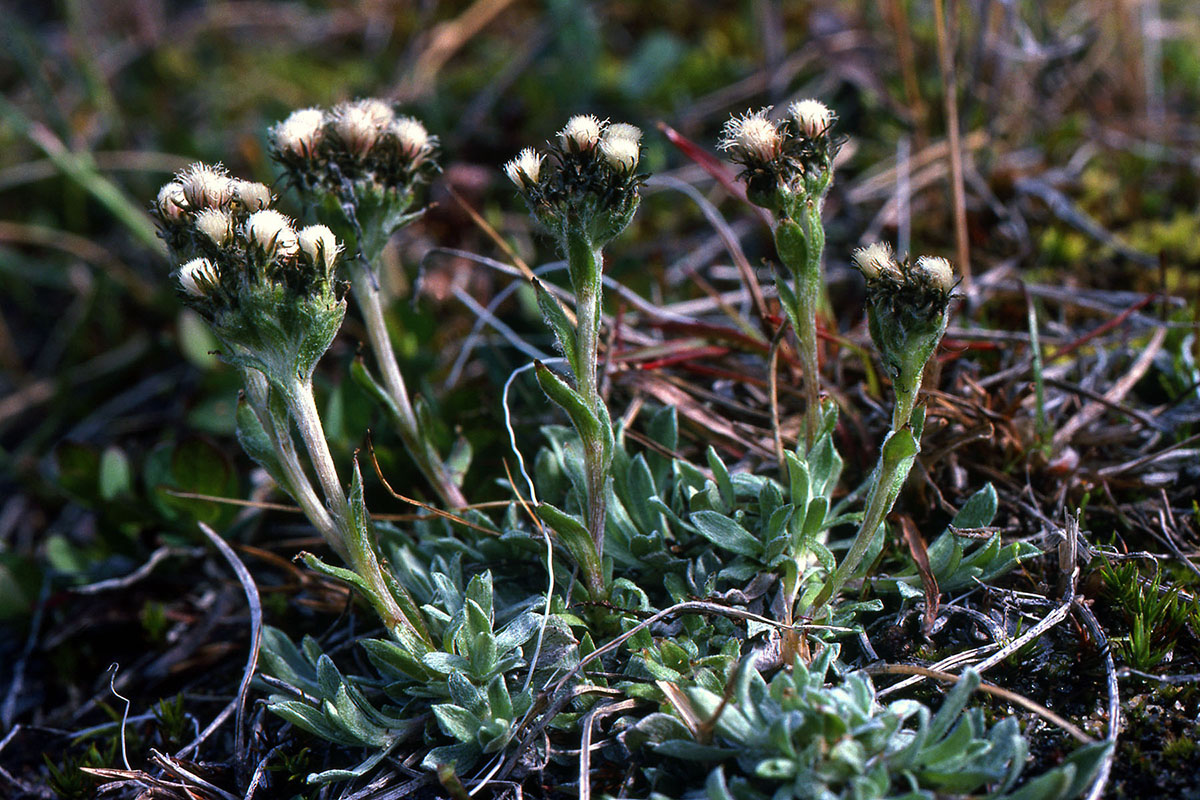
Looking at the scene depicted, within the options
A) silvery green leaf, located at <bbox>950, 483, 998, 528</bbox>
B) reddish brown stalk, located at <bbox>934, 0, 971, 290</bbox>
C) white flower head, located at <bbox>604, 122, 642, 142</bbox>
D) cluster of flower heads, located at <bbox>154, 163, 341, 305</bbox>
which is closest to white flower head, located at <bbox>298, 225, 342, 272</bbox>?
cluster of flower heads, located at <bbox>154, 163, 341, 305</bbox>

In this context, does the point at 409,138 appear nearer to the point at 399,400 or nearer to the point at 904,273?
the point at 399,400

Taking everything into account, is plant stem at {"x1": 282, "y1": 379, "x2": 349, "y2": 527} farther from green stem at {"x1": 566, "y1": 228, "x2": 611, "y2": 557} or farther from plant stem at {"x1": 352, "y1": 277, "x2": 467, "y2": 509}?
green stem at {"x1": 566, "y1": 228, "x2": 611, "y2": 557}

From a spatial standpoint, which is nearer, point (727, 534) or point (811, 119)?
point (811, 119)

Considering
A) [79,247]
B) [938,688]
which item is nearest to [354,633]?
[938,688]

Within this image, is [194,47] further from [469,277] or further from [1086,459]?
[1086,459]

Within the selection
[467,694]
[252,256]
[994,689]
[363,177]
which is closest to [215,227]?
[252,256]

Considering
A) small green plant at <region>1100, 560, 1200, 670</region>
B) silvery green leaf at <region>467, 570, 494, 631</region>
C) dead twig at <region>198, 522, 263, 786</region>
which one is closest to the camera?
small green plant at <region>1100, 560, 1200, 670</region>
